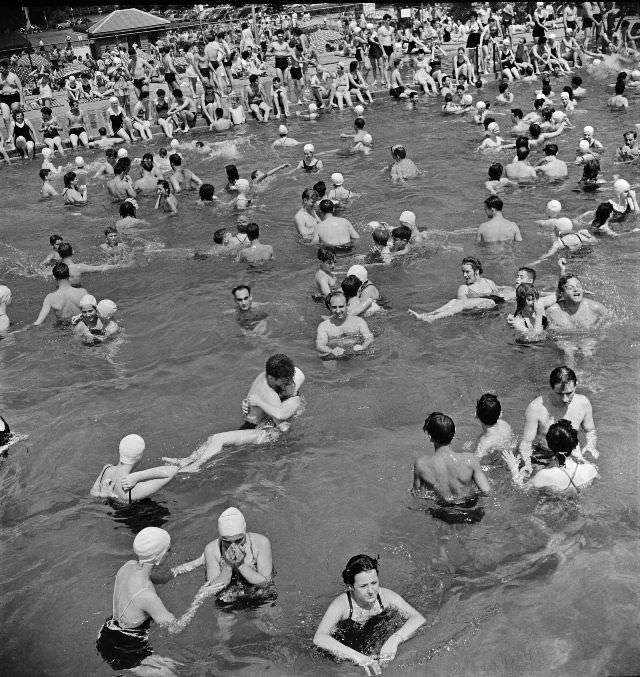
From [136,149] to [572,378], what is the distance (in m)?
17.4

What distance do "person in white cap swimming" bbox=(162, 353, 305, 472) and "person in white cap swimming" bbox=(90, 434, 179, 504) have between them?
2.89 ft

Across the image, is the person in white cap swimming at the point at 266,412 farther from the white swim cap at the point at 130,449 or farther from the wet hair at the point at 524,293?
the wet hair at the point at 524,293

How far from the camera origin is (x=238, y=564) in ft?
17.1

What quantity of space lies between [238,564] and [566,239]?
7.58 metres

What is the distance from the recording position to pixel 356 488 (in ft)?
22.4

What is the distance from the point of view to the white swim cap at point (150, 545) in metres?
4.79

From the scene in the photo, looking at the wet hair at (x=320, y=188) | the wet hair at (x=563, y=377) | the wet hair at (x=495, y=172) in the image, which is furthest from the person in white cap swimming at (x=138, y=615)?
the wet hair at (x=495, y=172)

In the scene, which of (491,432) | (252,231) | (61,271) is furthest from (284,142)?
(491,432)

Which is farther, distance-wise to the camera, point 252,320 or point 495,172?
point 495,172

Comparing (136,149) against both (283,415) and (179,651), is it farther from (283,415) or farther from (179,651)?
(179,651)

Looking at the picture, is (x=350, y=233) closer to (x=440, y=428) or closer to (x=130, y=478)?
(x=440, y=428)

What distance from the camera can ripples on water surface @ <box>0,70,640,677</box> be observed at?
5.21 m

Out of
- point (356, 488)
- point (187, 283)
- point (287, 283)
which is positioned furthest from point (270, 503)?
point (187, 283)

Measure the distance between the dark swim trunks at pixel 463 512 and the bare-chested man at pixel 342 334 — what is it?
10.5 feet
